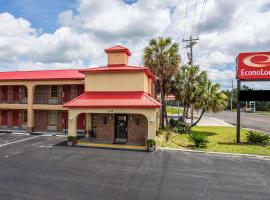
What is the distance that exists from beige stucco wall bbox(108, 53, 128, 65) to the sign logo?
1211 centimetres

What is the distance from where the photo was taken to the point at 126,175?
11203 millimetres

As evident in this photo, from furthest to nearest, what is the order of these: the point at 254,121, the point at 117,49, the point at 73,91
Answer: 1. the point at 254,121
2. the point at 73,91
3. the point at 117,49

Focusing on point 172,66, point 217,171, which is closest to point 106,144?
point 217,171

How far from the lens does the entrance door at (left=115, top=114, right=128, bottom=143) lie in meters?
19.5

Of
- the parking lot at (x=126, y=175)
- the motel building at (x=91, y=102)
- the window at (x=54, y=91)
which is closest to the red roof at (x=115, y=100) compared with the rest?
the motel building at (x=91, y=102)

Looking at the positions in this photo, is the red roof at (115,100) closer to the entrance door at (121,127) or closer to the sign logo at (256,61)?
the entrance door at (121,127)

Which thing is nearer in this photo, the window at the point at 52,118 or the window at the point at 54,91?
the window at the point at 54,91

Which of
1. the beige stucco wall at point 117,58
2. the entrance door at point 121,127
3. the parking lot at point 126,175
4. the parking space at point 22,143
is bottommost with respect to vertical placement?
the parking lot at point 126,175

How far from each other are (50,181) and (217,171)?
31.6ft

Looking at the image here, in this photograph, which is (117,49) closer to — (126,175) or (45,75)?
(45,75)

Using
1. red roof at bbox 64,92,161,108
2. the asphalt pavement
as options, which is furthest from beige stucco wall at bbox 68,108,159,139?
the asphalt pavement

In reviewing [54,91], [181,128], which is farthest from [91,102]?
[181,128]

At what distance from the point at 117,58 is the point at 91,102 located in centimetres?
583

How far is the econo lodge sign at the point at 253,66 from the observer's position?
19.1m
